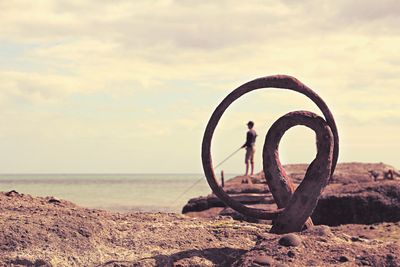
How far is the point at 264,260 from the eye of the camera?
28.7 feet

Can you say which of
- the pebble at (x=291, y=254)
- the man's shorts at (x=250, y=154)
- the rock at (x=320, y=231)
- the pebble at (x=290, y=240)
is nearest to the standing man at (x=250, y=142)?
the man's shorts at (x=250, y=154)

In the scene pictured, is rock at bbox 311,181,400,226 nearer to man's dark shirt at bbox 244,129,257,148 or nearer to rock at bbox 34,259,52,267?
man's dark shirt at bbox 244,129,257,148

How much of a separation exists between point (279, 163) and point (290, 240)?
1.80 m

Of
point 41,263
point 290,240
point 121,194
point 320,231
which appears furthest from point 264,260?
point 121,194

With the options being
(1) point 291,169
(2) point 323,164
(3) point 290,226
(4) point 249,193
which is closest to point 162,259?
(3) point 290,226

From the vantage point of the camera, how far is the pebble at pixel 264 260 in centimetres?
869

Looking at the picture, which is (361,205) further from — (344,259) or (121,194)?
(121,194)

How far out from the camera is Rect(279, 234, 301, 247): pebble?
9.09m

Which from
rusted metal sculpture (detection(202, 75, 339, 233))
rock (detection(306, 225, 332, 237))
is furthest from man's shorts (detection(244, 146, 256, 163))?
rock (detection(306, 225, 332, 237))

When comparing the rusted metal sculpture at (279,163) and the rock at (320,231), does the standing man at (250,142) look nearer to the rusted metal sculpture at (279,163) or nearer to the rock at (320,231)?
the rusted metal sculpture at (279,163)

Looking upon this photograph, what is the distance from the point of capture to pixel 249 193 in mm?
20562

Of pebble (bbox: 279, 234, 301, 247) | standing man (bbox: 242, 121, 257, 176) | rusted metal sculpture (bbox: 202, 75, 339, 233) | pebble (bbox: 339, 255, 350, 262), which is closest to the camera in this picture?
pebble (bbox: 339, 255, 350, 262)

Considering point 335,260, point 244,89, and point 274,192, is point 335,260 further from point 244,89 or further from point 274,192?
point 244,89

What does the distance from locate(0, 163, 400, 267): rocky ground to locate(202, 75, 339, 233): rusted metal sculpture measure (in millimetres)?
314
